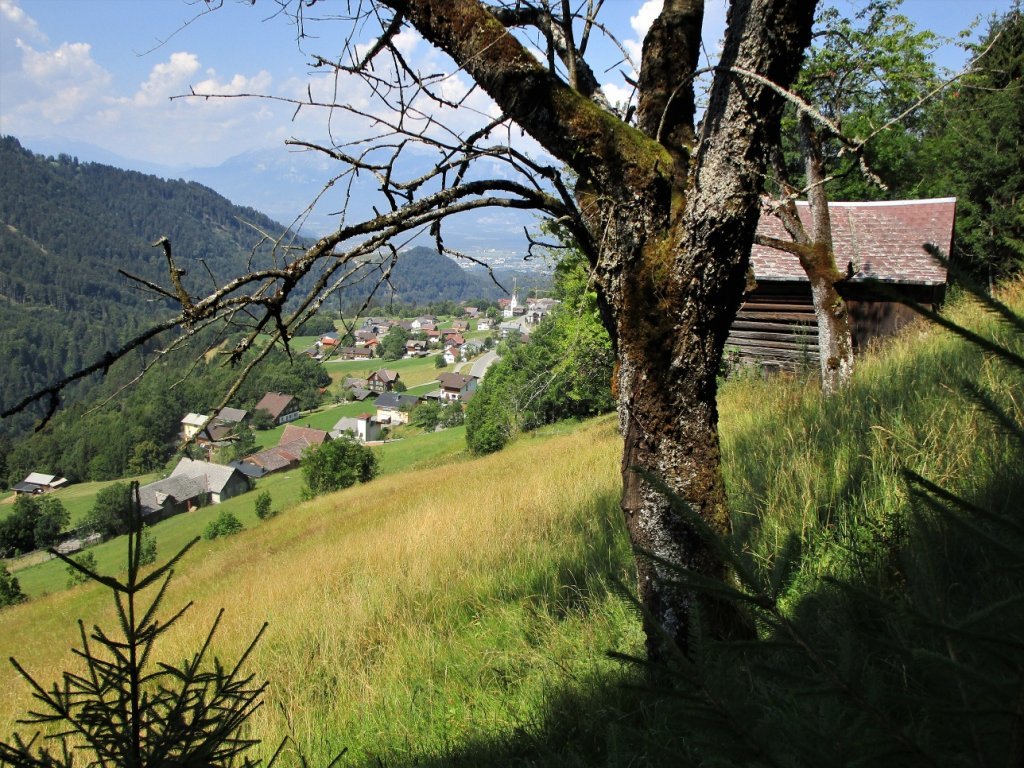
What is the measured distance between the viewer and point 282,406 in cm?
9706

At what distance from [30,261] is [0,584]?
19871 centimetres

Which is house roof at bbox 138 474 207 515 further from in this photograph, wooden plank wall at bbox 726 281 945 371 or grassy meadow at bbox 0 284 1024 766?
wooden plank wall at bbox 726 281 945 371

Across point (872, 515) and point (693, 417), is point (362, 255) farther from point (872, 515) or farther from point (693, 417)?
point (872, 515)

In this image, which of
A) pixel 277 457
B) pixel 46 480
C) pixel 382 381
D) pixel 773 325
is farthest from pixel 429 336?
pixel 773 325

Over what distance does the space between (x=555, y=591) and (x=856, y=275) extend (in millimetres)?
9977

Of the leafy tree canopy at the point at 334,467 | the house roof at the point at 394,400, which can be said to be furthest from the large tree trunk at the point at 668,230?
the house roof at the point at 394,400

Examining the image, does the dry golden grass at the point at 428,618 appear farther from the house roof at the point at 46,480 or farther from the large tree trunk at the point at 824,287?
the house roof at the point at 46,480

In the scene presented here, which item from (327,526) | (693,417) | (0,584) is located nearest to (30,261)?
(0,584)

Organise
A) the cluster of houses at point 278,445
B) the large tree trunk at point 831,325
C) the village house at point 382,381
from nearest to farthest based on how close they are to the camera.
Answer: the large tree trunk at point 831,325 < the cluster of houses at point 278,445 < the village house at point 382,381

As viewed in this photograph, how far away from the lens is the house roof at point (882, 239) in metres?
11.1

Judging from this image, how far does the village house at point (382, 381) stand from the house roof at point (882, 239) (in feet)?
305

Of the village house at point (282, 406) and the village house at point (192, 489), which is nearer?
the village house at point (192, 489)

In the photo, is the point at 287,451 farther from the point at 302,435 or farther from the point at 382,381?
the point at 382,381

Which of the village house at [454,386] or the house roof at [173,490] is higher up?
the village house at [454,386]
